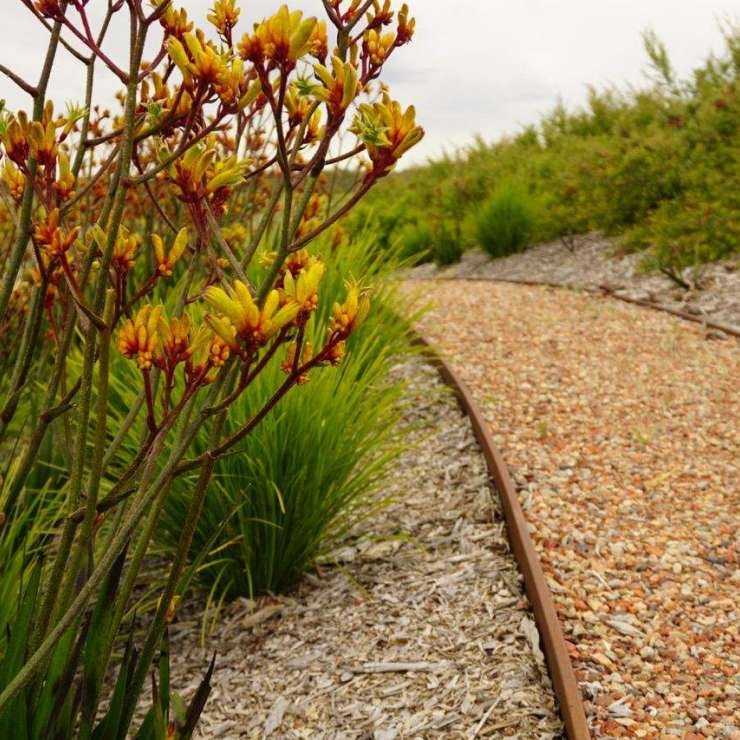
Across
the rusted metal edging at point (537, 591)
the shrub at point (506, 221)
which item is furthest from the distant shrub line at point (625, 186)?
the rusted metal edging at point (537, 591)

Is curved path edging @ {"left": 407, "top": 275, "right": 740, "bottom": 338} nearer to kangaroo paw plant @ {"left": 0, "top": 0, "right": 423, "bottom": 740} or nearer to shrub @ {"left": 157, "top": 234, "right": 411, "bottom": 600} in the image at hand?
shrub @ {"left": 157, "top": 234, "right": 411, "bottom": 600}

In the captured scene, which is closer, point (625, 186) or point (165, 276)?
point (165, 276)

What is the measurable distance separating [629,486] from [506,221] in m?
6.64

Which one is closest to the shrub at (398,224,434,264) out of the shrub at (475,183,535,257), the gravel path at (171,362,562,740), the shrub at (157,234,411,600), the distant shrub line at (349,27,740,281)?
the distant shrub line at (349,27,740,281)

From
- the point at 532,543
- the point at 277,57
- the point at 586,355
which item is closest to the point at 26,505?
the point at 532,543

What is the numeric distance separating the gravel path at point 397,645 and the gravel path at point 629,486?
0.19m

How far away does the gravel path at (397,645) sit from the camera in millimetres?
2391

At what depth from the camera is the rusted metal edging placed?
2.24 metres

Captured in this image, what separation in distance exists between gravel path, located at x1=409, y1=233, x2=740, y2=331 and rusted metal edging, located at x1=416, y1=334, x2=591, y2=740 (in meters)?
2.68

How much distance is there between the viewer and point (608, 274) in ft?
26.9

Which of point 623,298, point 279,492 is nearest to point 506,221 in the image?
point 623,298

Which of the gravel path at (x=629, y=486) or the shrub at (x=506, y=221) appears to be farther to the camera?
the shrub at (x=506, y=221)

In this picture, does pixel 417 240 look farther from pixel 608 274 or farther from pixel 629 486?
pixel 629 486

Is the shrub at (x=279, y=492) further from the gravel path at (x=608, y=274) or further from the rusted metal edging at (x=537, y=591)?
the gravel path at (x=608, y=274)
